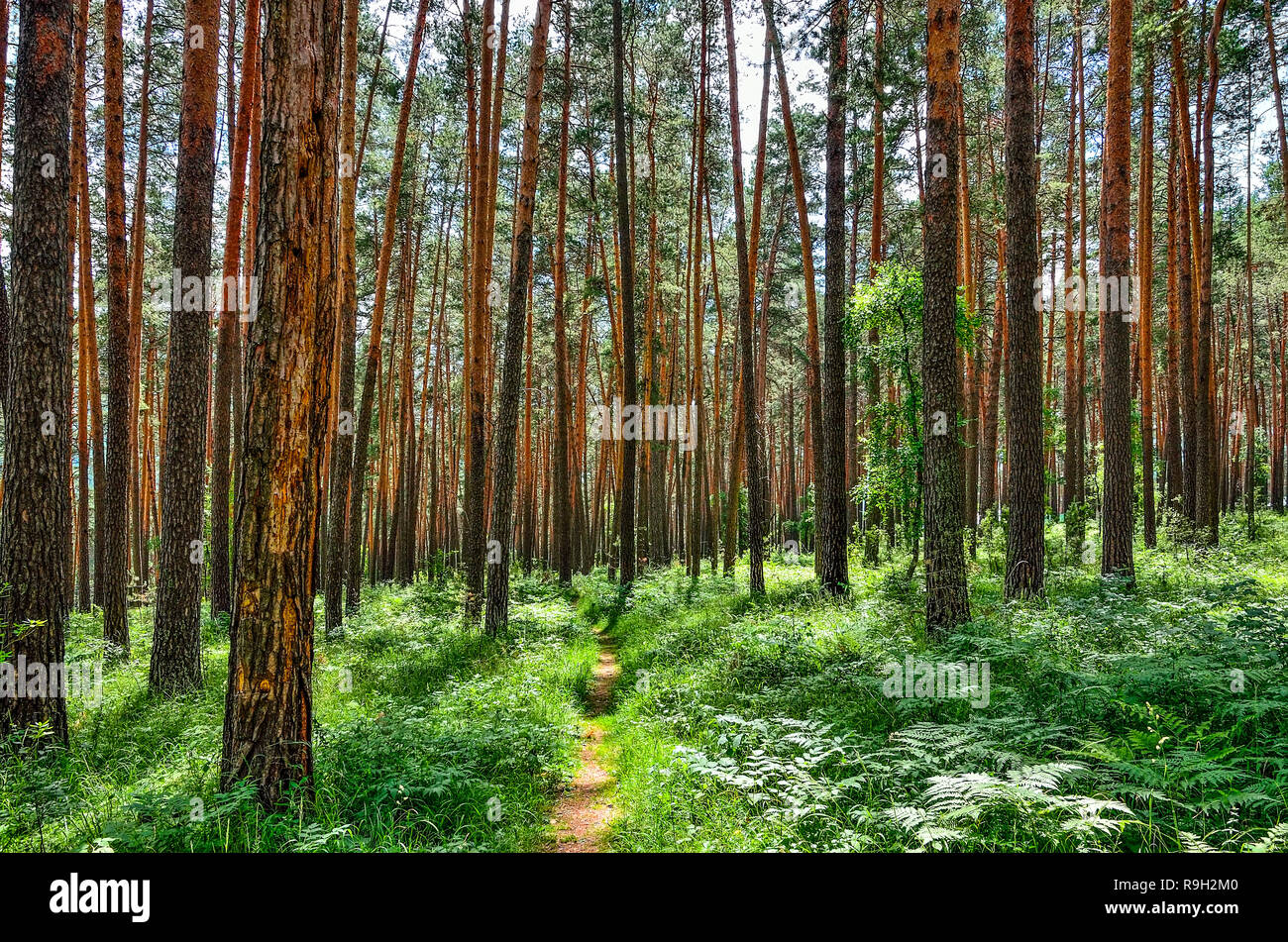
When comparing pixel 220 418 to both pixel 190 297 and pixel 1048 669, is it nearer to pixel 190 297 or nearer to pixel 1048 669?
pixel 190 297

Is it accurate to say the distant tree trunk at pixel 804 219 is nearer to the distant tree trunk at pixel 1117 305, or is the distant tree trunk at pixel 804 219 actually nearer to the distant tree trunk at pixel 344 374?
the distant tree trunk at pixel 1117 305

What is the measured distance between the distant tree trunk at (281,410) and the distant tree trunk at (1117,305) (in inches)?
415

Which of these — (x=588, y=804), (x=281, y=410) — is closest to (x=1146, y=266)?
(x=588, y=804)

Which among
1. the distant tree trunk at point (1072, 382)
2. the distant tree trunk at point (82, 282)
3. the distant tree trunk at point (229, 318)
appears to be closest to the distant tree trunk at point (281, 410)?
the distant tree trunk at point (82, 282)

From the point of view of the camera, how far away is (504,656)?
8828 mm

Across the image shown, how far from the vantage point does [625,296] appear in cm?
1471

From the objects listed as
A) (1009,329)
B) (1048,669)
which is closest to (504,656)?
(1048,669)

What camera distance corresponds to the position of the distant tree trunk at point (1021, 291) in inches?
316

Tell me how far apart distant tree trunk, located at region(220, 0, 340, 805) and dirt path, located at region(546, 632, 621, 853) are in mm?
1751

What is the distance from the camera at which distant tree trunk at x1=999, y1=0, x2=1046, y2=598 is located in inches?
316

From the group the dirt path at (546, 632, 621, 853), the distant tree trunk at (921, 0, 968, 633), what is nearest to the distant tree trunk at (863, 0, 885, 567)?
the distant tree trunk at (921, 0, 968, 633)

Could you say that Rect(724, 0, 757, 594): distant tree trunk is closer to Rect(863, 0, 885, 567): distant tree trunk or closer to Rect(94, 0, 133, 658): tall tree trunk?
Rect(863, 0, 885, 567): distant tree trunk

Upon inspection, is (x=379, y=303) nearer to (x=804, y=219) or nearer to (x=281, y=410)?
(x=804, y=219)
